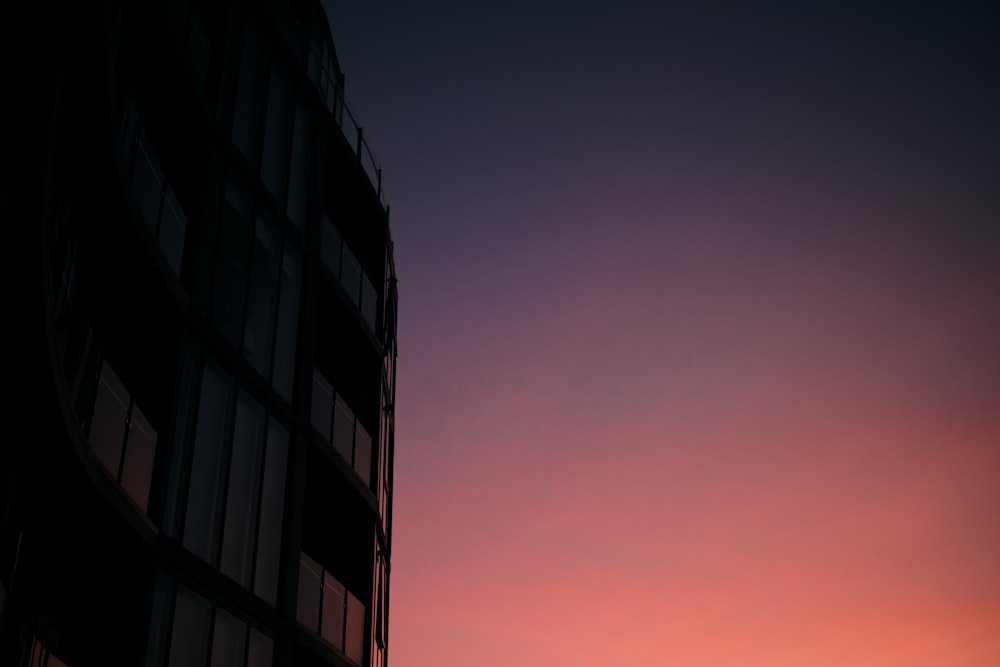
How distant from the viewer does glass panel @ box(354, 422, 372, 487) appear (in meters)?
24.9

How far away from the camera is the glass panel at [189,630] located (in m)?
15.1

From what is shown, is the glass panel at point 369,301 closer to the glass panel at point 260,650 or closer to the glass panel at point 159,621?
the glass panel at point 260,650

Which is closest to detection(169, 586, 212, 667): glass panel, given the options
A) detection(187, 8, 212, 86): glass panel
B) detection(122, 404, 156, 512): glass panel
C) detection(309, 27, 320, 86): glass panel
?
detection(122, 404, 156, 512): glass panel

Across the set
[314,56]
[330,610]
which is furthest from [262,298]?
[314,56]

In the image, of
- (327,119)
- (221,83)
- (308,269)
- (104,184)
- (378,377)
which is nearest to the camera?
(104,184)

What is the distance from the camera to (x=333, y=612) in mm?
22219

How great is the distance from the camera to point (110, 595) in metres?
15.3

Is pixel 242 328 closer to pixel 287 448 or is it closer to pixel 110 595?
pixel 287 448

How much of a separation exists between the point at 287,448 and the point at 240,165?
6263 mm

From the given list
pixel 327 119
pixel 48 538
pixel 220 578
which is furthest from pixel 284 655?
pixel 327 119

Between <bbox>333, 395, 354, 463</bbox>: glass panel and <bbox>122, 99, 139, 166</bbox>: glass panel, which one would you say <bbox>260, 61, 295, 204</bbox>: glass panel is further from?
<bbox>333, 395, 354, 463</bbox>: glass panel

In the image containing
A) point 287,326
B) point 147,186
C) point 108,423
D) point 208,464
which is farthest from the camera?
point 287,326

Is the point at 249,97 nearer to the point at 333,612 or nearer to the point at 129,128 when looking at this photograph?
the point at 129,128

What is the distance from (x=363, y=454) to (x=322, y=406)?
344 centimetres
